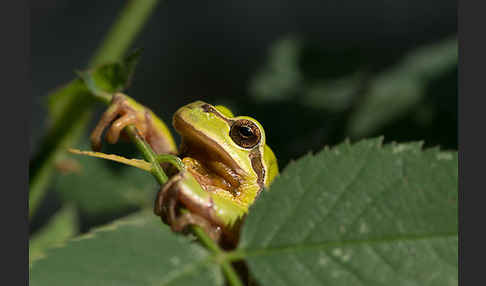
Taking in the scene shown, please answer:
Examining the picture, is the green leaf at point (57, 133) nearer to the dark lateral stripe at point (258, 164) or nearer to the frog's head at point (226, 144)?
the frog's head at point (226, 144)

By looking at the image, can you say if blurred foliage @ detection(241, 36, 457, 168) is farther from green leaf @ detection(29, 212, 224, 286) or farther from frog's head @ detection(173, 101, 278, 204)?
green leaf @ detection(29, 212, 224, 286)

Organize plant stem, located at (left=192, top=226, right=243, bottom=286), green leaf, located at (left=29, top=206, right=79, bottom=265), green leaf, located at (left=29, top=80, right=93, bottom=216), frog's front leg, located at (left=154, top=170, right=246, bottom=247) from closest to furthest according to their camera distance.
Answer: plant stem, located at (left=192, top=226, right=243, bottom=286) < frog's front leg, located at (left=154, top=170, right=246, bottom=247) < green leaf, located at (left=29, top=80, right=93, bottom=216) < green leaf, located at (left=29, top=206, right=79, bottom=265)

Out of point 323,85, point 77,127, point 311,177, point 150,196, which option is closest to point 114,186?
point 150,196

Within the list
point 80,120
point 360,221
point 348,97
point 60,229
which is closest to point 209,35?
point 348,97

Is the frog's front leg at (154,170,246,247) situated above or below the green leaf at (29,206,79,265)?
above

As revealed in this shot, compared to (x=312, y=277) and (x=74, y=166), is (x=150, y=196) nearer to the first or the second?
(x=74, y=166)

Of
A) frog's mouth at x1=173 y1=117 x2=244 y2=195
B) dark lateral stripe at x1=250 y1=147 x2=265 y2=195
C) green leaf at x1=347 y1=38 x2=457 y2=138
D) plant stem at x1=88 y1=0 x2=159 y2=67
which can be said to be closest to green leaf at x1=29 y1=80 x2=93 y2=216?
plant stem at x1=88 y1=0 x2=159 y2=67
